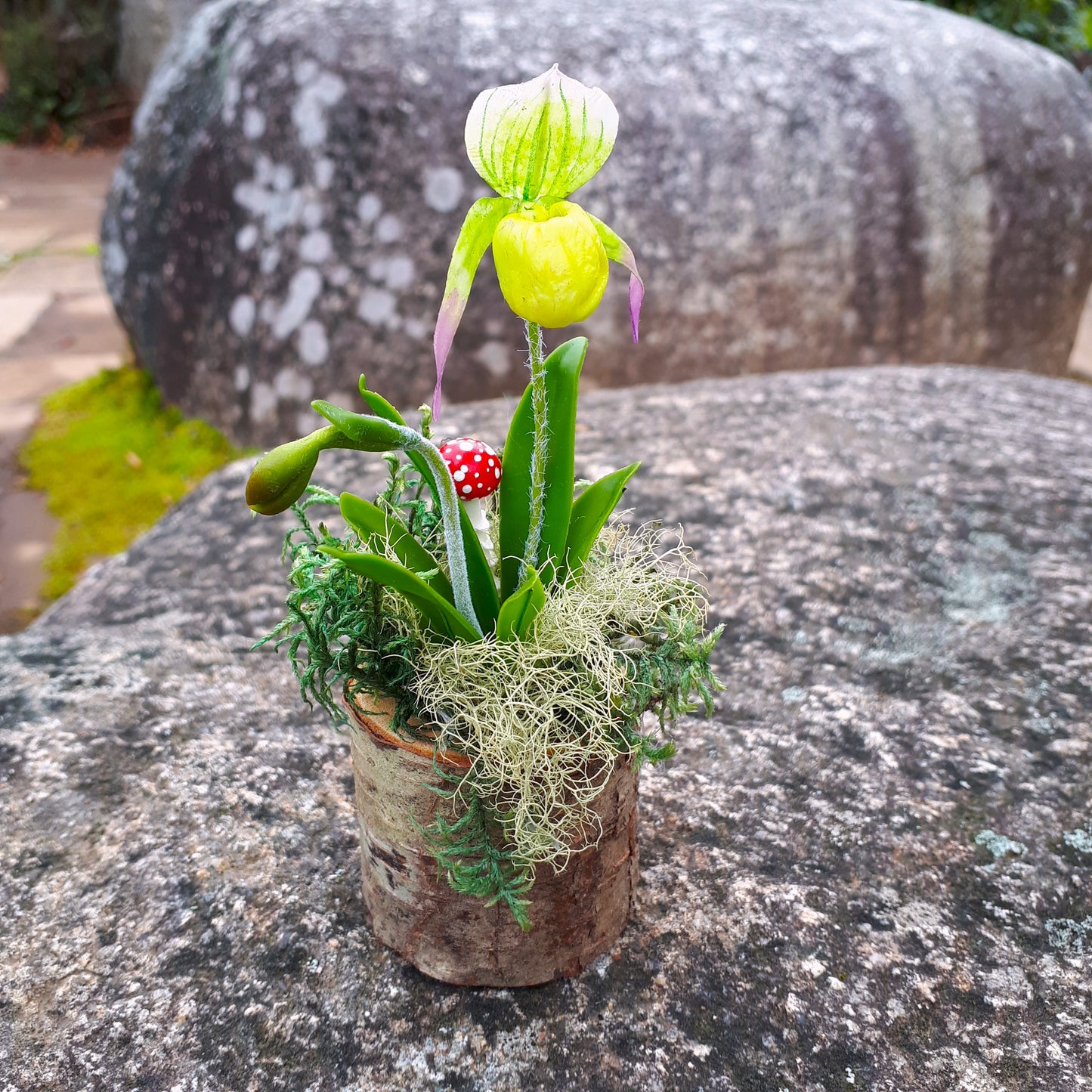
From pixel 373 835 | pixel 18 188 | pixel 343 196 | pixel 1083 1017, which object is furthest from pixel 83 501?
pixel 18 188

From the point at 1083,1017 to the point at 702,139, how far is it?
7.11 ft

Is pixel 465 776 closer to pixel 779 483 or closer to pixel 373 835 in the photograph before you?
pixel 373 835

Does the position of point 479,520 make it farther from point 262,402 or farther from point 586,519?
point 262,402

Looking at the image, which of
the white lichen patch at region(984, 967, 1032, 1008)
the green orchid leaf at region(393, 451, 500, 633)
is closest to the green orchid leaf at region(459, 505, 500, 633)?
the green orchid leaf at region(393, 451, 500, 633)

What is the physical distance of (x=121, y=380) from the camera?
3.32m

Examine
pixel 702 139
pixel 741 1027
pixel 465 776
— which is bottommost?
pixel 741 1027

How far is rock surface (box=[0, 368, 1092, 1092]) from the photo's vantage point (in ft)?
2.91

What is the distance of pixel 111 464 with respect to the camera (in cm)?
301

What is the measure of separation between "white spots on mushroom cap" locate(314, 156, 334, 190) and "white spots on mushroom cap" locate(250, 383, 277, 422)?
0.53 metres

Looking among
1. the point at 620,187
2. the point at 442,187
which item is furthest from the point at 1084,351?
the point at 442,187

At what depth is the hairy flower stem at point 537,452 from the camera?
754 mm

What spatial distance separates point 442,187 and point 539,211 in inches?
75.5

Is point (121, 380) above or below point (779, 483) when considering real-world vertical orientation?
below

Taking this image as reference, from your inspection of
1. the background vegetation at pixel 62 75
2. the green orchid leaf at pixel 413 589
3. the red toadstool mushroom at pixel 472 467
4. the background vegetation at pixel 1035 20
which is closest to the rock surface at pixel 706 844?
the green orchid leaf at pixel 413 589
